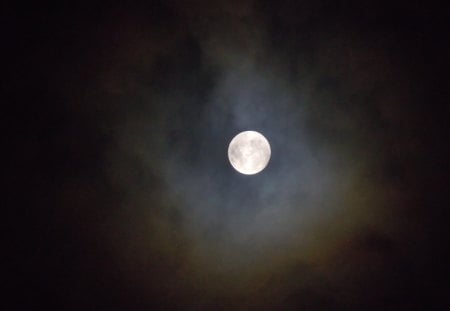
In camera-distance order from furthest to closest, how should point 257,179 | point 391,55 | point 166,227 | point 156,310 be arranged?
point 156,310 → point 166,227 → point 257,179 → point 391,55

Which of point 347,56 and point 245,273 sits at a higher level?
point 347,56

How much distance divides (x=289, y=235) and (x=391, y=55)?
3.42 m

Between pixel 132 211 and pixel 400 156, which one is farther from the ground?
pixel 132 211

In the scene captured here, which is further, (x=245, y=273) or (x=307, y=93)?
(x=245, y=273)

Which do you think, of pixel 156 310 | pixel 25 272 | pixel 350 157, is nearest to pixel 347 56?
pixel 350 157

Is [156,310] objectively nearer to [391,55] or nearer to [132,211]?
[132,211]

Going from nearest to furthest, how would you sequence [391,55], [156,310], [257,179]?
[391,55] → [257,179] → [156,310]

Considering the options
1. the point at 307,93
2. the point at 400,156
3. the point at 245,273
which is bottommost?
the point at 245,273

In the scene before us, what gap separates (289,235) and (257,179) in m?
1.28

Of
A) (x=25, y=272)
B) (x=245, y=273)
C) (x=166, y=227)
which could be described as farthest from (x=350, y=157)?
(x=25, y=272)

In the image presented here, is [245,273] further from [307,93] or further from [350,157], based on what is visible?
[307,93]

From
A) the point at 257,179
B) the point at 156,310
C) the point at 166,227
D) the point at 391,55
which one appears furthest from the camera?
the point at 156,310

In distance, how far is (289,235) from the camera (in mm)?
6398

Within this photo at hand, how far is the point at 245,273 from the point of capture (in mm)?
6715
